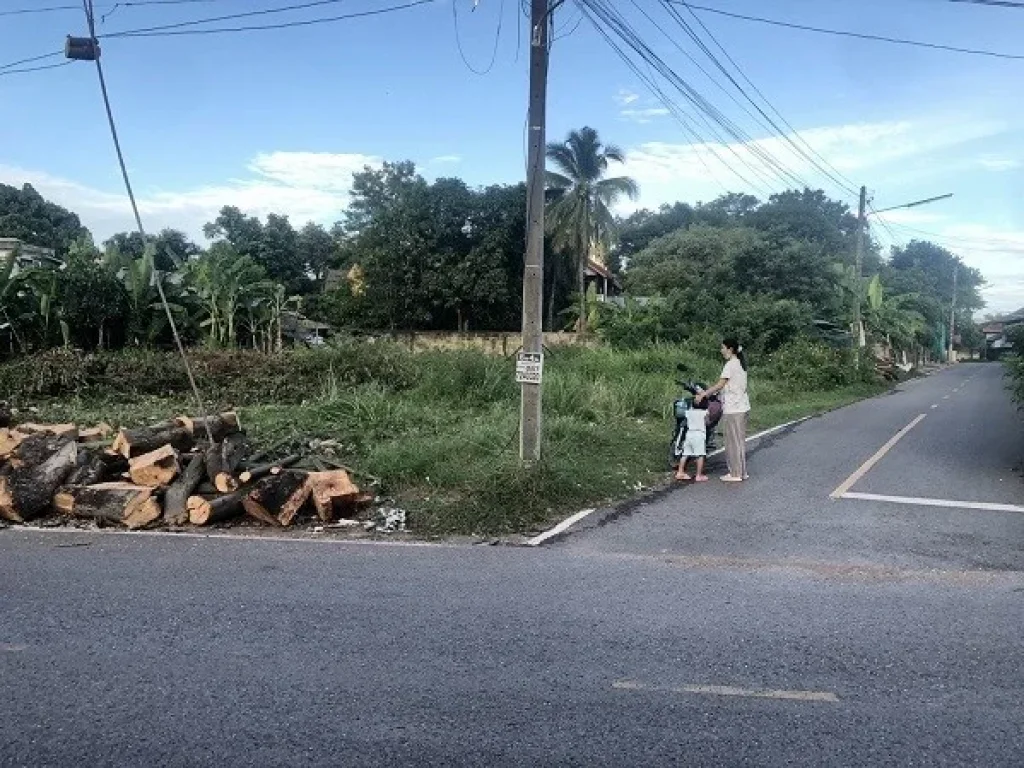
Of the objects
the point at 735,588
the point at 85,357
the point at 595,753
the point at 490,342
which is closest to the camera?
the point at 595,753

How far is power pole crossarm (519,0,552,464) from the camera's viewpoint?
9.31 metres

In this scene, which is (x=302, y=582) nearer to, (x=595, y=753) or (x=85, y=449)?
(x=595, y=753)

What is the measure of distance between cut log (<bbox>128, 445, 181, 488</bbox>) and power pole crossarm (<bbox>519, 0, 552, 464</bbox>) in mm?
3609

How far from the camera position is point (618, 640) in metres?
4.98

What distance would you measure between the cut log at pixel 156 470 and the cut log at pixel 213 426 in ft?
3.88

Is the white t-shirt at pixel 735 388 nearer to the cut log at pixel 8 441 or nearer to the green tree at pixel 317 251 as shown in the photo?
the cut log at pixel 8 441

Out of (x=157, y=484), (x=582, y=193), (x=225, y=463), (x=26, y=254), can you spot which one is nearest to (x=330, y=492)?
(x=225, y=463)

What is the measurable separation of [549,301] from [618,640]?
4111cm

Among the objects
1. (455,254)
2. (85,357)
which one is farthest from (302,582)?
(455,254)

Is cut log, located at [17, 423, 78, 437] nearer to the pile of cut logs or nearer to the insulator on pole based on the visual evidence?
the pile of cut logs

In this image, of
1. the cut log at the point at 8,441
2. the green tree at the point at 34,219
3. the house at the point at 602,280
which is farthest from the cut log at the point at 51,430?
the green tree at the point at 34,219

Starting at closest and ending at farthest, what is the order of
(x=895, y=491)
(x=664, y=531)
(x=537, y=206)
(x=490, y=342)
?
(x=664, y=531) < (x=537, y=206) < (x=895, y=491) < (x=490, y=342)

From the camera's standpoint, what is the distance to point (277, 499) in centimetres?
840

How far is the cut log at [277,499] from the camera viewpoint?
330 inches
